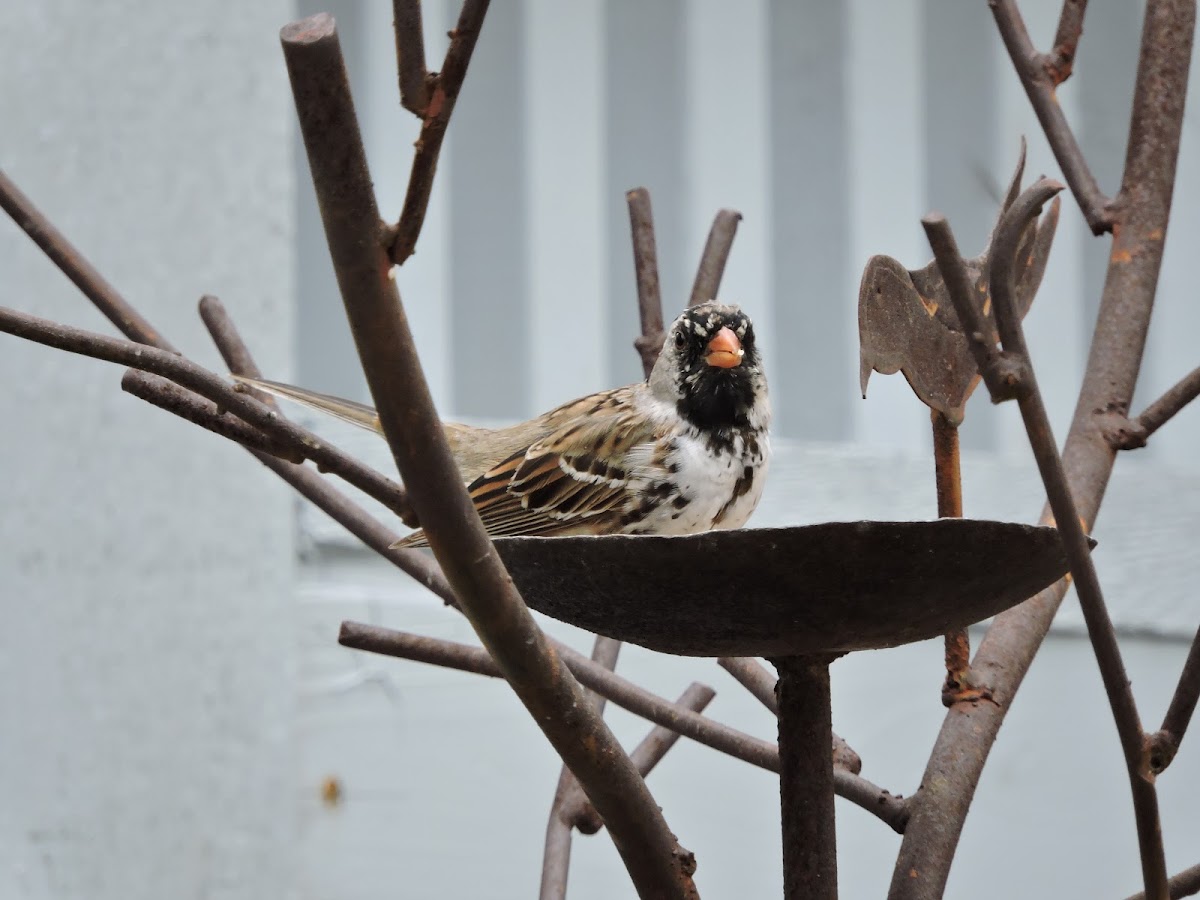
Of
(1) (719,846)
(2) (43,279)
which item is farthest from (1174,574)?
(2) (43,279)

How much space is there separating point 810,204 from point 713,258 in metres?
1.16

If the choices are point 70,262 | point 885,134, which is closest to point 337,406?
point 70,262

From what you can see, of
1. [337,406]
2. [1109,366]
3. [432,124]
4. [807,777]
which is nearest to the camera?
[432,124]

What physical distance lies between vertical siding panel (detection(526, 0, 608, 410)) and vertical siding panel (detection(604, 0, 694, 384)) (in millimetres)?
40

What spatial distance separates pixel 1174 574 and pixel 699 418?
1200 mm

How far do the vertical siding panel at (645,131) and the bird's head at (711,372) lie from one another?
95cm

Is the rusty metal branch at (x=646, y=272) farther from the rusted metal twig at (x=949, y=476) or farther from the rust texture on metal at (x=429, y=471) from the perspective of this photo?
the rust texture on metal at (x=429, y=471)

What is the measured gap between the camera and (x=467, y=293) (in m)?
2.24

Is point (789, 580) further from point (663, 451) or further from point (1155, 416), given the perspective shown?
point (663, 451)

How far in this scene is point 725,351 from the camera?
1.22 metres

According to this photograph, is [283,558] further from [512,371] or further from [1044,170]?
[1044,170]

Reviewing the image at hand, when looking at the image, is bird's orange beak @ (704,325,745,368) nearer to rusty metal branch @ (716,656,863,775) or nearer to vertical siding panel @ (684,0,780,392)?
rusty metal branch @ (716,656,863,775)

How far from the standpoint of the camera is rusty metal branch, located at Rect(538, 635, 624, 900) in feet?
3.31

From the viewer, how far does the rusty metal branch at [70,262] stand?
3.10 feet
